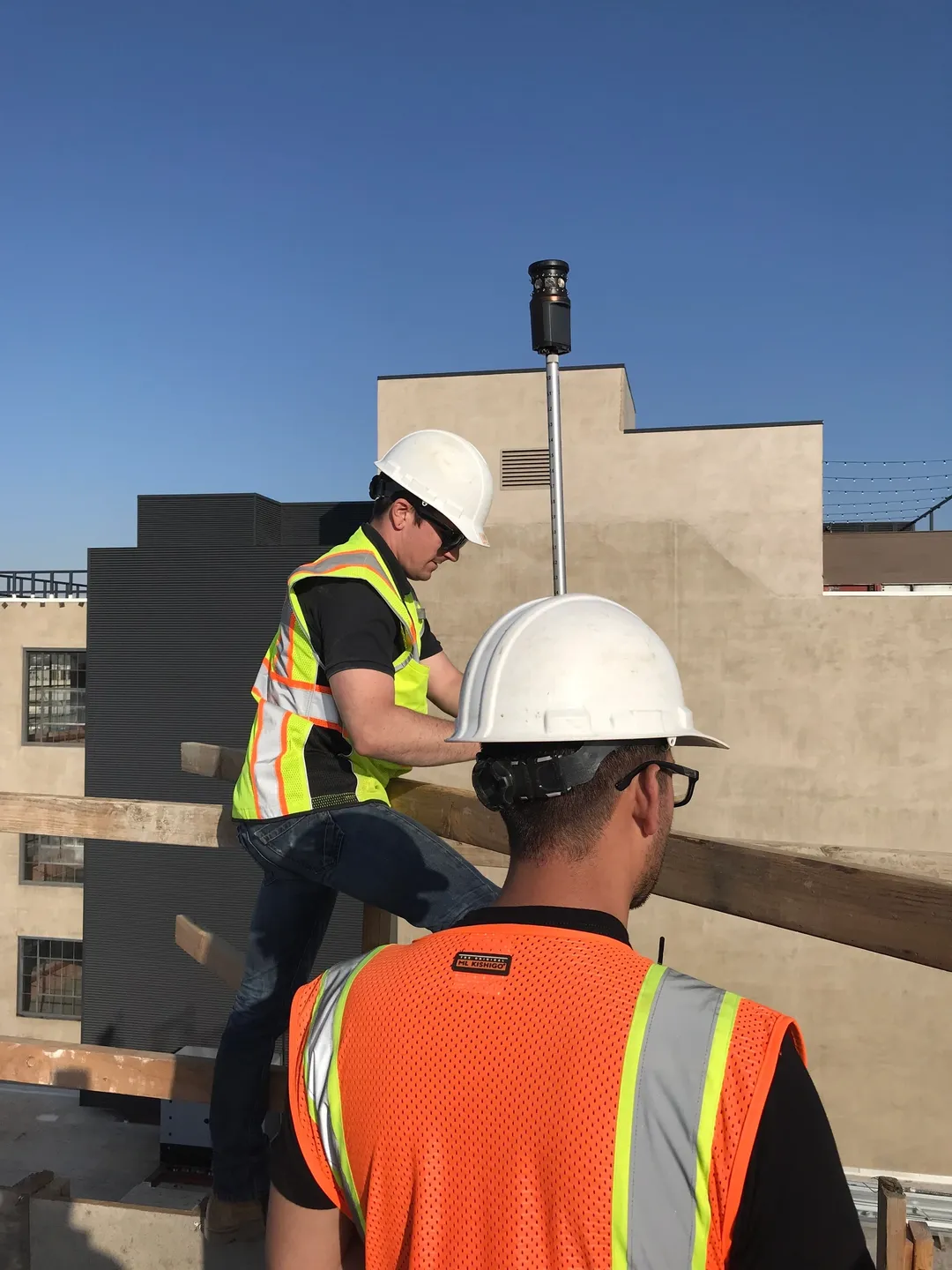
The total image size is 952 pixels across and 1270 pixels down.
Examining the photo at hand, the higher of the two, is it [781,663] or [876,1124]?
[781,663]

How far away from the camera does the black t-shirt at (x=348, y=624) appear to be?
109 inches

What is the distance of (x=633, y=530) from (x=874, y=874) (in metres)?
19.0

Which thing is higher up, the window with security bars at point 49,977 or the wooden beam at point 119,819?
the wooden beam at point 119,819

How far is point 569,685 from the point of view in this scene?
1.71 metres

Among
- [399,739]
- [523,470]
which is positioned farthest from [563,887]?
[523,470]

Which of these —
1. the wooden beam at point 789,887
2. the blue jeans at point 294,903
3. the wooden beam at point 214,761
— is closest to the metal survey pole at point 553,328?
the wooden beam at point 789,887

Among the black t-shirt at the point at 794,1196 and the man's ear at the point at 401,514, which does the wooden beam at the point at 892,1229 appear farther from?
the man's ear at the point at 401,514

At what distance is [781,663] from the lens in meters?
20.0

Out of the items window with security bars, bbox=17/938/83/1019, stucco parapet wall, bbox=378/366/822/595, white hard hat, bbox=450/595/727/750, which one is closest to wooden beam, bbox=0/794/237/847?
white hard hat, bbox=450/595/727/750

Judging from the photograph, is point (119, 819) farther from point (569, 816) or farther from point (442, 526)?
point (569, 816)

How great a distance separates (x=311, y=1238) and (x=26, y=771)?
26.6 metres

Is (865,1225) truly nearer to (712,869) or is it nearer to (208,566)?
(712,869)

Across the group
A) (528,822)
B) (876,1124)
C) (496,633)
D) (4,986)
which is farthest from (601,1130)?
(4,986)

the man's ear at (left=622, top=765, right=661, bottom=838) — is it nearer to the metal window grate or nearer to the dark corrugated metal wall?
the metal window grate
